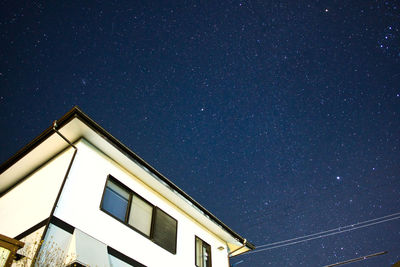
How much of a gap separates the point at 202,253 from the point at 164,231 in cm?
221

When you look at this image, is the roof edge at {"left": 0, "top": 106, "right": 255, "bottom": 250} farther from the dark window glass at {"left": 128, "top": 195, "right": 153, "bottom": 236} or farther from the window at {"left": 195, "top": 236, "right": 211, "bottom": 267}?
the window at {"left": 195, "top": 236, "right": 211, "bottom": 267}

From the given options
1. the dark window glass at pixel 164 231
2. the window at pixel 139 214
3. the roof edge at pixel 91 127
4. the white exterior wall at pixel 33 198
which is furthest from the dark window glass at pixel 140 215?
the white exterior wall at pixel 33 198

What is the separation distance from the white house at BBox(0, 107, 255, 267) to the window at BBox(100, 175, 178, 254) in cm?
3

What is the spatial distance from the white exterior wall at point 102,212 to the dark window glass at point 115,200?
0.26m

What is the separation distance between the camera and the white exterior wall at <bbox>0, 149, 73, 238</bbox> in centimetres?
713

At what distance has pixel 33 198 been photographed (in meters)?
7.83

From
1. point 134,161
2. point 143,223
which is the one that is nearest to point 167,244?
point 143,223

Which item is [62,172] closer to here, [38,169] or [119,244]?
[38,169]

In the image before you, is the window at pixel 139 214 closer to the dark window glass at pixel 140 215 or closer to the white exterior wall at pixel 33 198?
the dark window glass at pixel 140 215

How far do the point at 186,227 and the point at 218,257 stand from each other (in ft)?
6.78

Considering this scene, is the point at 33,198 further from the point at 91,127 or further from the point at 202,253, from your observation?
the point at 202,253

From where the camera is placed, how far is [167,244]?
9.38 m

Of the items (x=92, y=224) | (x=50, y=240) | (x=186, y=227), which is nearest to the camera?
(x=50, y=240)

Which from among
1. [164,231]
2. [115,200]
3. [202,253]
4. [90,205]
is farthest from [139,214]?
[202,253]
